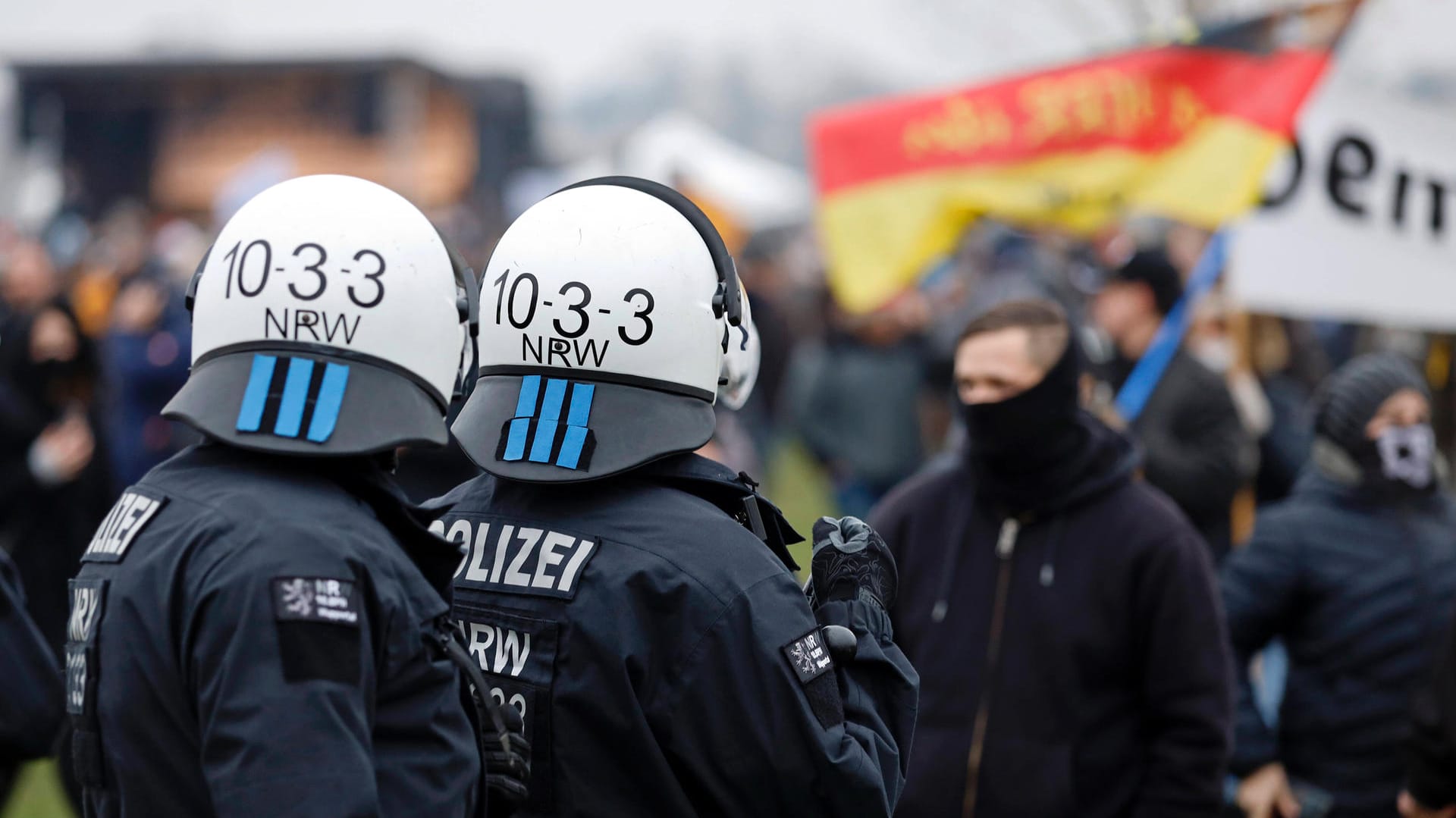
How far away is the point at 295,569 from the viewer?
6.88ft

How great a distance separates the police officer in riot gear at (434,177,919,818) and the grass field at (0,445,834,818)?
0.31 meters

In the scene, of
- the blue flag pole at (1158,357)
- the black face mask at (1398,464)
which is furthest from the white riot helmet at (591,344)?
the blue flag pole at (1158,357)

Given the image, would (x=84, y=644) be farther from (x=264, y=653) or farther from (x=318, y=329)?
(x=318, y=329)

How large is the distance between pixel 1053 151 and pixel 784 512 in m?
1.97

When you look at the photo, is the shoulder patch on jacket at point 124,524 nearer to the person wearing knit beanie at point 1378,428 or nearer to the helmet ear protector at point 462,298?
the helmet ear protector at point 462,298

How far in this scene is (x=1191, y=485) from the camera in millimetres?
6367

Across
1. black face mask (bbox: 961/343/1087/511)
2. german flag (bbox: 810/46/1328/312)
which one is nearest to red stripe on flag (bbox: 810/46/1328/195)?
german flag (bbox: 810/46/1328/312)

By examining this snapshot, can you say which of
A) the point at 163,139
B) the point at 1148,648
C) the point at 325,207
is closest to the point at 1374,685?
the point at 1148,648

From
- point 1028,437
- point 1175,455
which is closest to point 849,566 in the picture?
point 1028,437

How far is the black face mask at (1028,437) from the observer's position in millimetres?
4246

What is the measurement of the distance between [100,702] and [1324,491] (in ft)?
12.2

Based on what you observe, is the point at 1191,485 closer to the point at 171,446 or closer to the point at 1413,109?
the point at 1413,109

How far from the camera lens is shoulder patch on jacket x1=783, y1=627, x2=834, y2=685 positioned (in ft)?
8.27

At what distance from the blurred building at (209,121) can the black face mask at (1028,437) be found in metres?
17.2
